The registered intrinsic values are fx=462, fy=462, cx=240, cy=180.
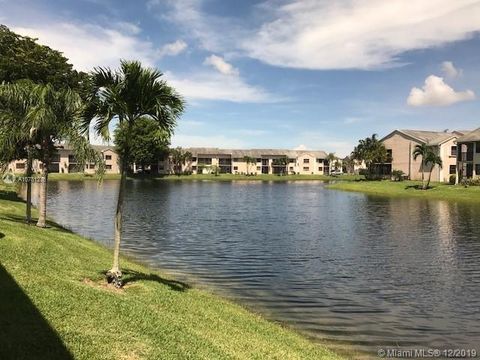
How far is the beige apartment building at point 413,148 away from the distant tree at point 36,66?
95844 mm

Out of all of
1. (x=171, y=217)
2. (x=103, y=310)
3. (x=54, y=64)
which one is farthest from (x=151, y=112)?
(x=171, y=217)

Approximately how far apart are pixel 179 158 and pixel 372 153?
7675 cm

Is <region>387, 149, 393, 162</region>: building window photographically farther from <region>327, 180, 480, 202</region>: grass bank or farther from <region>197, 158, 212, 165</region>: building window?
<region>197, 158, 212, 165</region>: building window

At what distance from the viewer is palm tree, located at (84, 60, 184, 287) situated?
14773 mm

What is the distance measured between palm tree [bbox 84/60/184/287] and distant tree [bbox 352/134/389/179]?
392 ft

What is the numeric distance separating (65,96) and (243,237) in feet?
61.5

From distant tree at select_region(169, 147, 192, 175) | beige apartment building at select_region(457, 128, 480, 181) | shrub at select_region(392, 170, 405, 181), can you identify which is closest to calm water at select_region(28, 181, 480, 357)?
beige apartment building at select_region(457, 128, 480, 181)

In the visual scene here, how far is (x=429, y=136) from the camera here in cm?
12388

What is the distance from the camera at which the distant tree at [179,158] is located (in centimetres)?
17575

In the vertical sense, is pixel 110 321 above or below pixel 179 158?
below

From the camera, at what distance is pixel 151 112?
15477 mm

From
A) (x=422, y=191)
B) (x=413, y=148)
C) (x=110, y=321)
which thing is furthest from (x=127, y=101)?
(x=413, y=148)

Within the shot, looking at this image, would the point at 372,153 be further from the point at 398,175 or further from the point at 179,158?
the point at 179,158

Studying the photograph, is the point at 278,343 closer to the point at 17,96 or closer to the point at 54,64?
the point at 17,96
